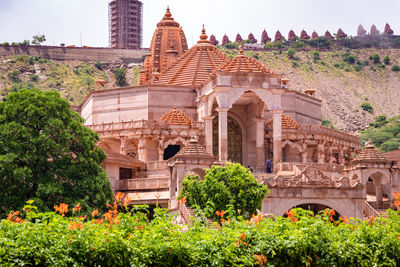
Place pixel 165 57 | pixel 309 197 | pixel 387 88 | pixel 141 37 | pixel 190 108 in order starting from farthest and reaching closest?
pixel 141 37
pixel 387 88
pixel 165 57
pixel 190 108
pixel 309 197

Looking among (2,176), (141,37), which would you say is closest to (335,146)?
(2,176)

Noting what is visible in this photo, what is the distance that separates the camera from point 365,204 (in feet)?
134

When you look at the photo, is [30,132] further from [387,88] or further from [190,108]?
[387,88]

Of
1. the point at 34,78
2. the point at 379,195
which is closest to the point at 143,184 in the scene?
the point at 379,195

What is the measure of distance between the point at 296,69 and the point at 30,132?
121 meters

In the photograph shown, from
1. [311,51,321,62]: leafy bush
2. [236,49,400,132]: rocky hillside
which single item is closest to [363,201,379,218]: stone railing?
[236,49,400,132]: rocky hillside

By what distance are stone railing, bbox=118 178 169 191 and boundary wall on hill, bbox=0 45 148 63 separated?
305 feet

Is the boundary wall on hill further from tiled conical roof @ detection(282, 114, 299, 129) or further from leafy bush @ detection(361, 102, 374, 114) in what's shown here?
tiled conical roof @ detection(282, 114, 299, 129)

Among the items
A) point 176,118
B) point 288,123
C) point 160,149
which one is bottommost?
point 160,149

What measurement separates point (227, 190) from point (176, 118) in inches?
769

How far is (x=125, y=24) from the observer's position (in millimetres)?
162875

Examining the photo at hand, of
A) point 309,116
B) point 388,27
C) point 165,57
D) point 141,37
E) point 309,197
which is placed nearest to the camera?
point 309,197

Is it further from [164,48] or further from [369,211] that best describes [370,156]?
[164,48]

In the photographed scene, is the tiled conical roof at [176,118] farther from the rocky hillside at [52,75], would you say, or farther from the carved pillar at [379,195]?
the rocky hillside at [52,75]
